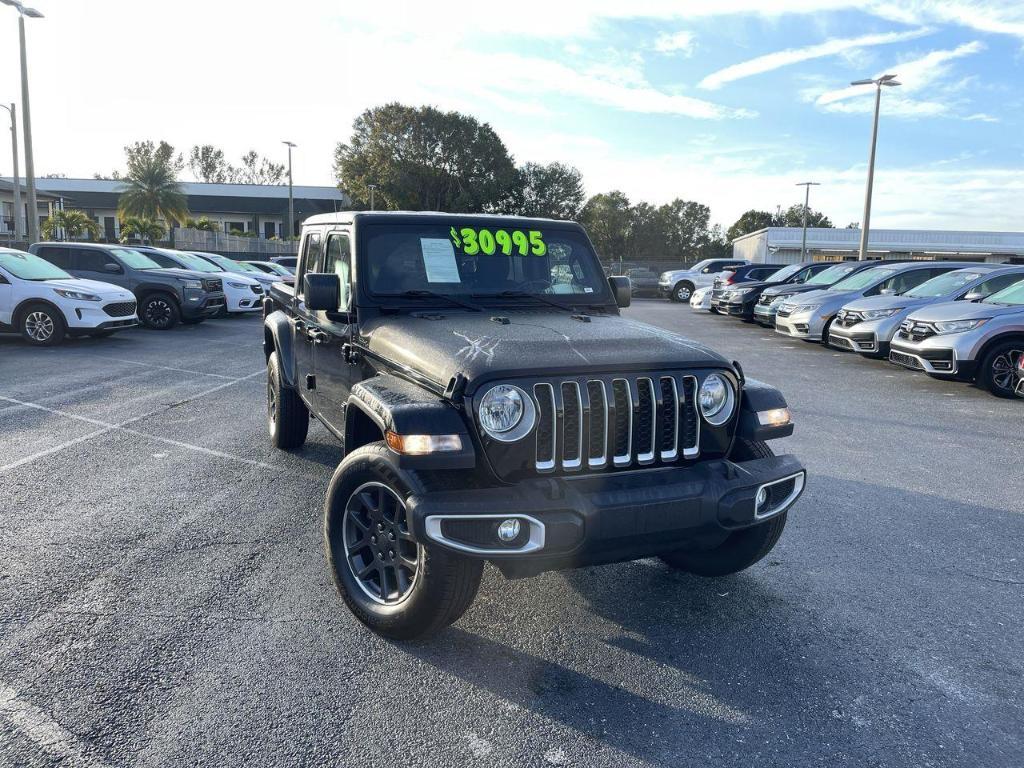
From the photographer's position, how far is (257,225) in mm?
65875

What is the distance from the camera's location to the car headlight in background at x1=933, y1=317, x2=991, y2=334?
31.4 feet

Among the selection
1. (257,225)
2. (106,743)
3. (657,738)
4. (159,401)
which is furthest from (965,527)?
Result: (257,225)

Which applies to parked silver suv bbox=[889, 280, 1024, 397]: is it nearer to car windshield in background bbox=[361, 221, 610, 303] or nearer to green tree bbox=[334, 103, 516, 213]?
car windshield in background bbox=[361, 221, 610, 303]

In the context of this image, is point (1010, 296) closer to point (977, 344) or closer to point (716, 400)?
point (977, 344)

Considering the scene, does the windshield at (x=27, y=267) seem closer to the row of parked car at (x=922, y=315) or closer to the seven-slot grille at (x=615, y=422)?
the seven-slot grille at (x=615, y=422)

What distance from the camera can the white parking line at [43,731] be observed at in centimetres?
256

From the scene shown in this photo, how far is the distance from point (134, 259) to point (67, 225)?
3169 centimetres

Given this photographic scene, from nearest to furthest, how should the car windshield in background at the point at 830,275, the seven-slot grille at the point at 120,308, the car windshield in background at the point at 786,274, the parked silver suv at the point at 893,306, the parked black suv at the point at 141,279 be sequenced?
1. the parked silver suv at the point at 893,306
2. the seven-slot grille at the point at 120,308
3. the parked black suv at the point at 141,279
4. the car windshield in background at the point at 830,275
5. the car windshield in background at the point at 786,274

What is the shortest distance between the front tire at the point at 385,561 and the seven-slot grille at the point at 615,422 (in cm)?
57

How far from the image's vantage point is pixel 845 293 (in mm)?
14562

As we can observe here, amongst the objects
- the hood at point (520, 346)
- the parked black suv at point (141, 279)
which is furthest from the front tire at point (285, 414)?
the parked black suv at point (141, 279)

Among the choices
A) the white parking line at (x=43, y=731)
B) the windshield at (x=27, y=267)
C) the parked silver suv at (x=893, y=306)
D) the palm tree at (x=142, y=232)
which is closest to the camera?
the white parking line at (x=43, y=731)

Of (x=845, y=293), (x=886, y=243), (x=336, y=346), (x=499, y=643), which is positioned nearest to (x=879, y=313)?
(x=845, y=293)

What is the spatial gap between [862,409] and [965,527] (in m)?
4.08
